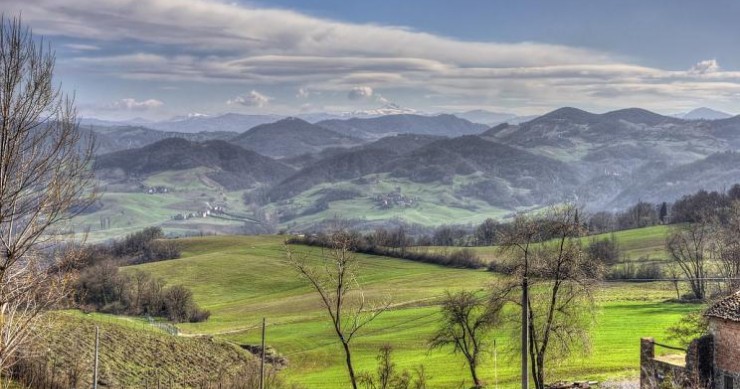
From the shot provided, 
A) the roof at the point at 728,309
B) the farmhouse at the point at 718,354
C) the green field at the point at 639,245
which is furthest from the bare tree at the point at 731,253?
the green field at the point at 639,245

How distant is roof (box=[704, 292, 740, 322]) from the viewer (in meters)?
28.4

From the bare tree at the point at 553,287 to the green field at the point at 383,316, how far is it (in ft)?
13.1

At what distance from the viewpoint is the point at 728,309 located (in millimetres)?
28969

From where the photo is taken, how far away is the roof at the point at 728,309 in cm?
2841

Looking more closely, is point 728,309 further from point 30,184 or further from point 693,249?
point 693,249

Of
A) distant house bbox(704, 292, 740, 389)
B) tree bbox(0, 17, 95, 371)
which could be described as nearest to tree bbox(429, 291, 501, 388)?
distant house bbox(704, 292, 740, 389)

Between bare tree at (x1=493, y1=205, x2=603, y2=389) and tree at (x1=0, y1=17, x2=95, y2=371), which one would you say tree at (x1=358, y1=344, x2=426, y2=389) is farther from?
tree at (x1=0, y1=17, x2=95, y2=371)

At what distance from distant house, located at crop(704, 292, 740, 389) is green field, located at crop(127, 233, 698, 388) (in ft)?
33.9

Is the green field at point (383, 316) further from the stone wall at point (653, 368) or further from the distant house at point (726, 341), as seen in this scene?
the distant house at point (726, 341)

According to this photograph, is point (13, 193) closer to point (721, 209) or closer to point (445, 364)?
point (445, 364)

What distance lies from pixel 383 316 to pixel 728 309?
66513mm

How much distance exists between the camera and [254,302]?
122 metres

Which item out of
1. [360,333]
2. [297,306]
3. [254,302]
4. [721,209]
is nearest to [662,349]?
[360,333]

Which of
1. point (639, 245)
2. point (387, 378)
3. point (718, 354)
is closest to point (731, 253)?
point (718, 354)
